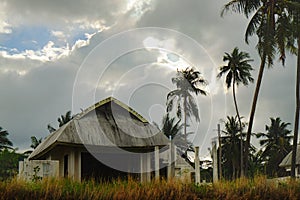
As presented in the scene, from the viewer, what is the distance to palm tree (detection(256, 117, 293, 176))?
53062 millimetres

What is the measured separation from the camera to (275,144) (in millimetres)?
56688

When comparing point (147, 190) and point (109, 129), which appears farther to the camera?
point (109, 129)

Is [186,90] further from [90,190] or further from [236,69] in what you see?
[90,190]

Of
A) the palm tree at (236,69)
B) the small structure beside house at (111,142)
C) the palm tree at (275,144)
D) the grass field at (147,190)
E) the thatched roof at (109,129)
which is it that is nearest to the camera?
the grass field at (147,190)

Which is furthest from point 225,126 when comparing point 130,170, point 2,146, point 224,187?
point 224,187

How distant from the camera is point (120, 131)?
20.0 meters

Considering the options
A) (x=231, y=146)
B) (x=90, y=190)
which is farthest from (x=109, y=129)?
(x=231, y=146)

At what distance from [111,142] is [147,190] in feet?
28.4

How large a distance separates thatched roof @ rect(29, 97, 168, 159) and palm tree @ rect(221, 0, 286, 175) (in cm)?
952

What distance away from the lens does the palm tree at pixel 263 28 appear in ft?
86.6

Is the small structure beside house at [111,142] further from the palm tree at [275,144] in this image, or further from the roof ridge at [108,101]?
the palm tree at [275,144]

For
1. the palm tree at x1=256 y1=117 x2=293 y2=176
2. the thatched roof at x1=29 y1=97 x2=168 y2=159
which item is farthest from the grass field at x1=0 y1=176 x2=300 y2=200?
the palm tree at x1=256 y1=117 x2=293 y2=176

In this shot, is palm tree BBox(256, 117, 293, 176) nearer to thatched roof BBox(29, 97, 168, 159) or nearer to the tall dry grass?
thatched roof BBox(29, 97, 168, 159)

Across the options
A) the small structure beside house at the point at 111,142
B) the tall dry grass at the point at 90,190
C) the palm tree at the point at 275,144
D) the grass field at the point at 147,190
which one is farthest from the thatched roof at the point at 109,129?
the palm tree at the point at 275,144
